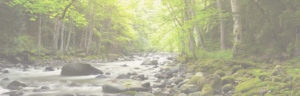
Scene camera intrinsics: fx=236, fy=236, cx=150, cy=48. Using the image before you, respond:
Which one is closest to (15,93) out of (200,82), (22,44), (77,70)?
Answer: (77,70)

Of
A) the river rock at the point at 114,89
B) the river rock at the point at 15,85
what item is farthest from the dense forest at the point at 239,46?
the river rock at the point at 15,85

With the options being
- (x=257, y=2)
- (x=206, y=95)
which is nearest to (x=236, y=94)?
(x=206, y=95)

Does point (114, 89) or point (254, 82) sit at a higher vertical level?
point (254, 82)

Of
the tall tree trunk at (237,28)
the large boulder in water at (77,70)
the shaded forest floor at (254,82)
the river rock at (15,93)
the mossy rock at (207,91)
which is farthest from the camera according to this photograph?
the large boulder in water at (77,70)

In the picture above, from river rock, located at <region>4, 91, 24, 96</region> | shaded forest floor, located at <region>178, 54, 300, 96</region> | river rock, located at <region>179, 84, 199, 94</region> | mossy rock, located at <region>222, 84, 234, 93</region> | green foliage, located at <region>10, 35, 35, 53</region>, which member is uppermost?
green foliage, located at <region>10, 35, 35, 53</region>

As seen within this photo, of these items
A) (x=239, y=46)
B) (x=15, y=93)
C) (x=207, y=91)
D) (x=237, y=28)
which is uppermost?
(x=237, y=28)

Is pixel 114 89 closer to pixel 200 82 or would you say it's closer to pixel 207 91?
pixel 200 82

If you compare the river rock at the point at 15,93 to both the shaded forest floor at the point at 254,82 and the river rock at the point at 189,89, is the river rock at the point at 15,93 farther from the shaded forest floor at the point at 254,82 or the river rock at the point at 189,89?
the shaded forest floor at the point at 254,82

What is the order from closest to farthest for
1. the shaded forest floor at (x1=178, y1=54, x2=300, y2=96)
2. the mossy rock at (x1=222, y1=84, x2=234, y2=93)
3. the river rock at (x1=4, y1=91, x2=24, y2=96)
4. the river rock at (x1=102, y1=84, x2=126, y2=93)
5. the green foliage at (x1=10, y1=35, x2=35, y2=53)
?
the shaded forest floor at (x1=178, y1=54, x2=300, y2=96) → the mossy rock at (x1=222, y1=84, x2=234, y2=93) → the river rock at (x1=4, y1=91, x2=24, y2=96) → the river rock at (x1=102, y1=84, x2=126, y2=93) → the green foliage at (x1=10, y1=35, x2=35, y2=53)

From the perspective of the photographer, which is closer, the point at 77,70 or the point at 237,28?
the point at 237,28

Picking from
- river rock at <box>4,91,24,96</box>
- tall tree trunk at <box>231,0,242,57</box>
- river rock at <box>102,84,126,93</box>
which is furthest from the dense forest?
river rock at <box>4,91,24,96</box>

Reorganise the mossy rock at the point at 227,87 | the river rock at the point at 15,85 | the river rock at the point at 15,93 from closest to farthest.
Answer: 1. the mossy rock at the point at 227,87
2. the river rock at the point at 15,93
3. the river rock at the point at 15,85

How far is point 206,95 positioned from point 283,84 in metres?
1.61

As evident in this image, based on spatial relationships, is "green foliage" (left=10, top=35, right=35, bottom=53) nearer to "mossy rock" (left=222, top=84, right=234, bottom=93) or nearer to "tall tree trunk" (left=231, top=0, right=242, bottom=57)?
"tall tree trunk" (left=231, top=0, right=242, bottom=57)
